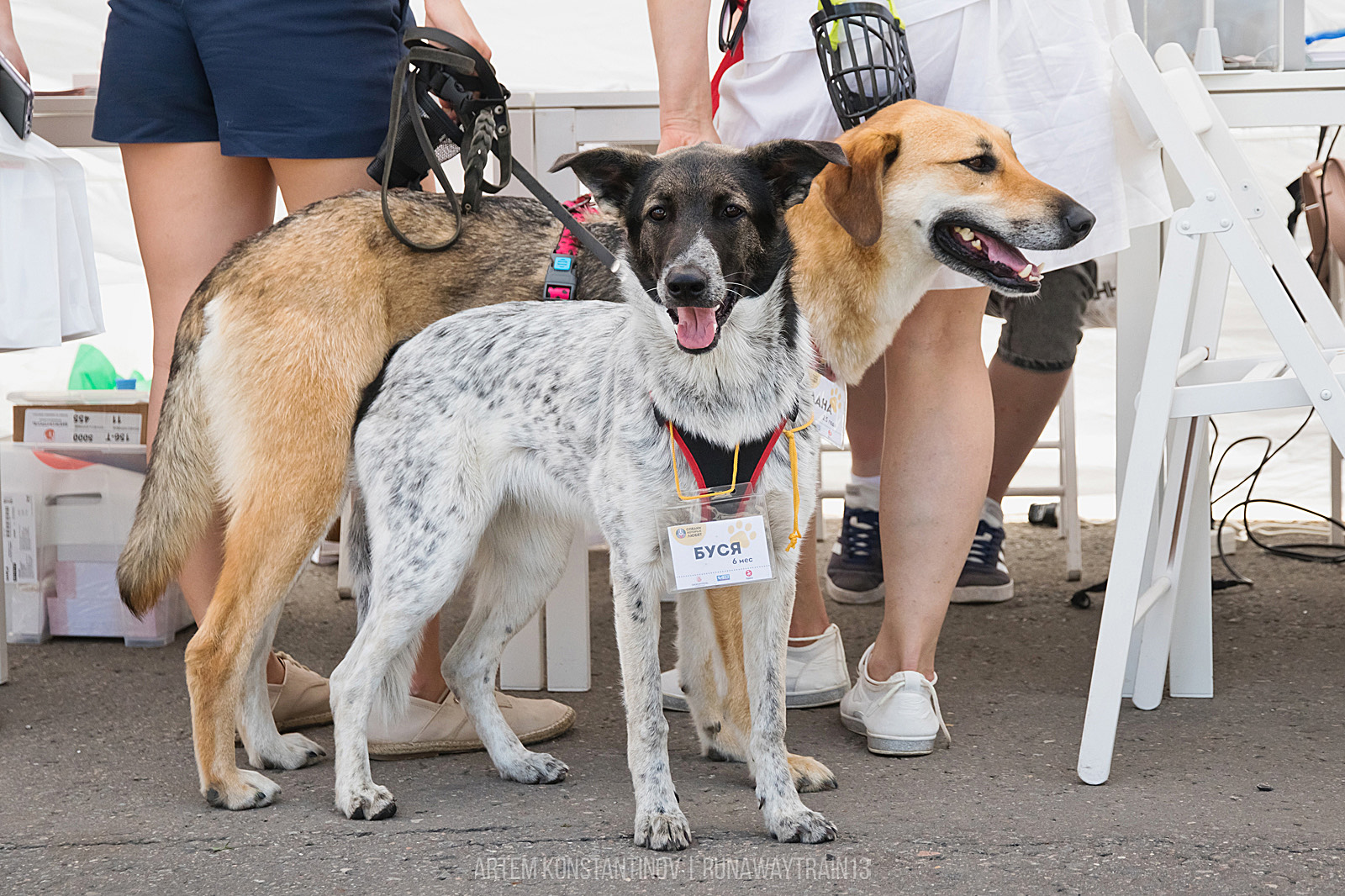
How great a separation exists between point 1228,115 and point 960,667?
130cm

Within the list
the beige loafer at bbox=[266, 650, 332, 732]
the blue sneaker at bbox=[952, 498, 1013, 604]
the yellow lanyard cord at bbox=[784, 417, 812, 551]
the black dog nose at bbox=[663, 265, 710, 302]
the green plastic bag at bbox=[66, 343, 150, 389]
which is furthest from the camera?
the green plastic bag at bbox=[66, 343, 150, 389]

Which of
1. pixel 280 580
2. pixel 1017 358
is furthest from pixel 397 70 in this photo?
pixel 1017 358

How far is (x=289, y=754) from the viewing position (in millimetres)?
2232

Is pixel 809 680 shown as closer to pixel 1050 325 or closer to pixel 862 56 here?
pixel 862 56

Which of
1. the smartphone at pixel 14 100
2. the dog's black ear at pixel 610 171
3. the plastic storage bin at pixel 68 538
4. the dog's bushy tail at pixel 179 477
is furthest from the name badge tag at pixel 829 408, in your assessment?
the plastic storage bin at pixel 68 538

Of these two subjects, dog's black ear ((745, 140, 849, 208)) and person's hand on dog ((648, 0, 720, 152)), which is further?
person's hand on dog ((648, 0, 720, 152))

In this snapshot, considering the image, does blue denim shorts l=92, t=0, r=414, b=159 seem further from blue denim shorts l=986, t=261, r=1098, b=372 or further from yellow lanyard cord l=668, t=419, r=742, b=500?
blue denim shorts l=986, t=261, r=1098, b=372

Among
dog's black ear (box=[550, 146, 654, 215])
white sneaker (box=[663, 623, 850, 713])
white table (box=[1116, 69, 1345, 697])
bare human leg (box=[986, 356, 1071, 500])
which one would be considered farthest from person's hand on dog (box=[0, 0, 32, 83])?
bare human leg (box=[986, 356, 1071, 500])

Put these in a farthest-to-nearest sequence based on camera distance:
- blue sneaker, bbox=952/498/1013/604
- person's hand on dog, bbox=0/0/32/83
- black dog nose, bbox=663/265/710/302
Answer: blue sneaker, bbox=952/498/1013/604 → person's hand on dog, bbox=0/0/32/83 → black dog nose, bbox=663/265/710/302

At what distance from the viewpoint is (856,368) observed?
2.24m

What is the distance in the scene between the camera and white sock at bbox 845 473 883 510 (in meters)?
3.46

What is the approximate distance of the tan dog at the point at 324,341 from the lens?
205cm

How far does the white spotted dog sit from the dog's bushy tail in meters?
0.29

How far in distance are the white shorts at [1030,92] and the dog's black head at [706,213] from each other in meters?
0.46
